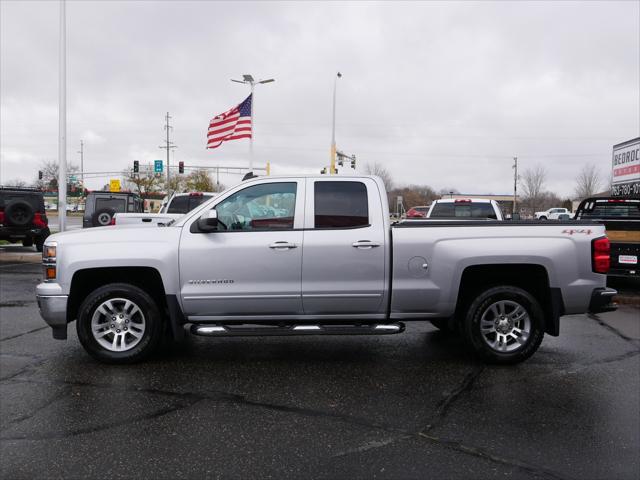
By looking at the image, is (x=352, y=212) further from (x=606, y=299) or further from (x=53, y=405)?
(x=53, y=405)

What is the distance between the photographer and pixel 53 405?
4117mm

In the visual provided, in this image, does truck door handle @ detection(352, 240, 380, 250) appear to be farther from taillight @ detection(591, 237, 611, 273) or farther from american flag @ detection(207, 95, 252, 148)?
american flag @ detection(207, 95, 252, 148)

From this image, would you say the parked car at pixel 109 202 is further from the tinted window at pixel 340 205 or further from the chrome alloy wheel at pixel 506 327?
the chrome alloy wheel at pixel 506 327

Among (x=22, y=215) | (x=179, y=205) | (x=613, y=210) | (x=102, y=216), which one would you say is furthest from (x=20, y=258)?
(x=613, y=210)

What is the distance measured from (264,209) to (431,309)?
198 centimetres

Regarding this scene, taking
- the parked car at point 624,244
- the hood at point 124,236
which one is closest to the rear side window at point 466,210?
the parked car at point 624,244

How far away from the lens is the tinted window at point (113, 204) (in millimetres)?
18375

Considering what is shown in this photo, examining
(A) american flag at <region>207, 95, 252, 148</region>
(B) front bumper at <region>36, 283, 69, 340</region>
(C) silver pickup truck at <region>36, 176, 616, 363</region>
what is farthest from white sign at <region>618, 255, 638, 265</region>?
(A) american flag at <region>207, 95, 252, 148</region>

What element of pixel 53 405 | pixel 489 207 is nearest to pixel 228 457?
pixel 53 405

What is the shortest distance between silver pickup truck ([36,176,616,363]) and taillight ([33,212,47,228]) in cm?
1150

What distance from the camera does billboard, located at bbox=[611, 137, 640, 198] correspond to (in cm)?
1898

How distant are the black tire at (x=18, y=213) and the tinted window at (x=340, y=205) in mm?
12863

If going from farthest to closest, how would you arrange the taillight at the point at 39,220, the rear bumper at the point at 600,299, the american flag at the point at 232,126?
the american flag at the point at 232,126, the taillight at the point at 39,220, the rear bumper at the point at 600,299

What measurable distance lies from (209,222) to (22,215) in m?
12.6
